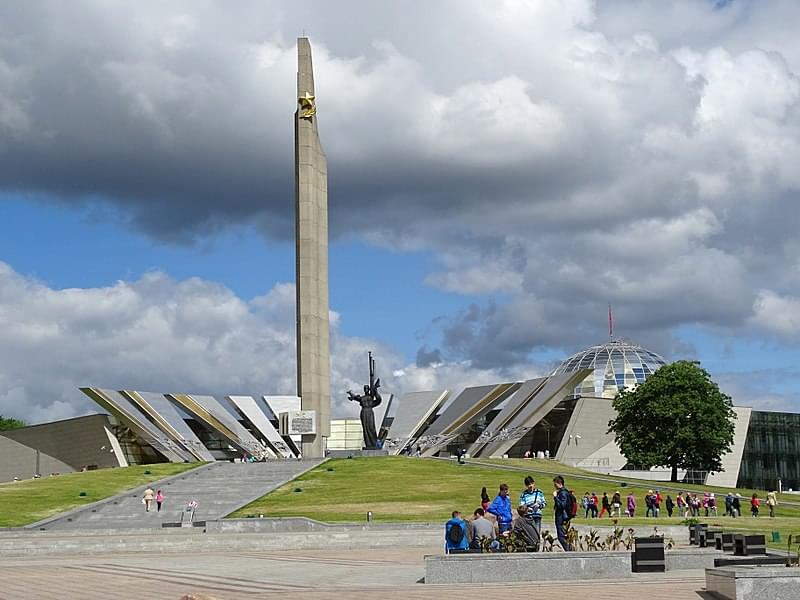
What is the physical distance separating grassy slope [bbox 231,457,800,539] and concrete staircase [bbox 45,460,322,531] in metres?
1.05

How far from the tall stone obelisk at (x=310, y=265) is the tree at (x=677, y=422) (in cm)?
1474

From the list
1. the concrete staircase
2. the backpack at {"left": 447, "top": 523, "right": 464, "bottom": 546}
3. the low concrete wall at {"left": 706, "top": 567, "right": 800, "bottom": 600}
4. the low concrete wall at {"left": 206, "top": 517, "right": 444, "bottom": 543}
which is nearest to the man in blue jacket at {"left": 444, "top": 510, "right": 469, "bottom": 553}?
the backpack at {"left": 447, "top": 523, "right": 464, "bottom": 546}

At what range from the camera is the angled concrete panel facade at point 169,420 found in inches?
2120

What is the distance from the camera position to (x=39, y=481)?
133 ft

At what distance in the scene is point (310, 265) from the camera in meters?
52.1

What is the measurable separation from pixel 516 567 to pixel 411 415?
45.7m

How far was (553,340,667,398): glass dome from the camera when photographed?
216ft

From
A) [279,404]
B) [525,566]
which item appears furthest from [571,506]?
[279,404]

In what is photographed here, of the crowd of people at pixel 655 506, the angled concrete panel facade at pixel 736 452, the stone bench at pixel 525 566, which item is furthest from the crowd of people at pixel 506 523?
the angled concrete panel facade at pixel 736 452

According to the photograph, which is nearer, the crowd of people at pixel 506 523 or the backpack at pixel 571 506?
the crowd of people at pixel 506 523

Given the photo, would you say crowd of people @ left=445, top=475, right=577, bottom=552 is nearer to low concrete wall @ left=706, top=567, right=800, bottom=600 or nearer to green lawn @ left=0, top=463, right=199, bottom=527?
low concrete wall @ left=706, top=567, right=800, bottom=600

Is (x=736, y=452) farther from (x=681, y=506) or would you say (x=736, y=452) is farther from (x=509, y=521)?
(x=509, y=521)

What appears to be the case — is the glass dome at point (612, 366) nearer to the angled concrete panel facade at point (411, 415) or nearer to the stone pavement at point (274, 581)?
the angled concrete panel facade at point (411, 415)

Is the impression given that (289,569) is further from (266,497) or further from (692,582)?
(266,497)
